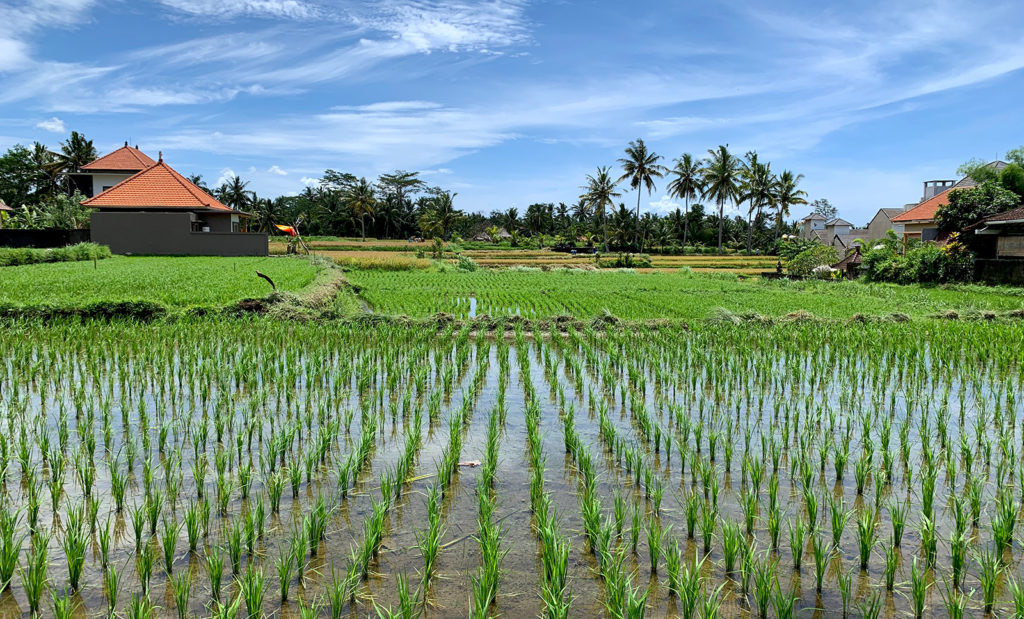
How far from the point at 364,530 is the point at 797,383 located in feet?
16.8

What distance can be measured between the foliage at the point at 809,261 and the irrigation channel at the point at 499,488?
2305cm

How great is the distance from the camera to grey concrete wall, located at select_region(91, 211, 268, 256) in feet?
89.7

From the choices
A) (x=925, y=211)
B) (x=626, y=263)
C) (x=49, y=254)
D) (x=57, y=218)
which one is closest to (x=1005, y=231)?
(x=925, y=211)

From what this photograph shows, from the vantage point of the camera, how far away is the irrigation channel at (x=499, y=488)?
290 centimetres

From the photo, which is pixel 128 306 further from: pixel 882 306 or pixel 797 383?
pixel 882 306

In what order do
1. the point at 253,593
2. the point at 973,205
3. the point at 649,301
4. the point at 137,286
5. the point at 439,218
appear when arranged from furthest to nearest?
the point at 439,218 → the point at 973,205 → the point at 649,301 → the point at 137,286 → the point at 253,593

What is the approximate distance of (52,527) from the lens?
352 cm

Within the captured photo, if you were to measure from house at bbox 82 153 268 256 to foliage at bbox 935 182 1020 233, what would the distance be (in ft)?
86.5

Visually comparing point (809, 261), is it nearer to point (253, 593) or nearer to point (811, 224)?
point (253, 593)

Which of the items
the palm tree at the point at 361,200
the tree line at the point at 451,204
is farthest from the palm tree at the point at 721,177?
the palm tree at the point at 361,200

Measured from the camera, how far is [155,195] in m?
28.9

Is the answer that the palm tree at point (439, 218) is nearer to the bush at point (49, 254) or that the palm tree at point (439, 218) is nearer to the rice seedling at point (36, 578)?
the bush at point (49, 254)

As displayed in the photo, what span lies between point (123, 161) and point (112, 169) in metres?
1.09

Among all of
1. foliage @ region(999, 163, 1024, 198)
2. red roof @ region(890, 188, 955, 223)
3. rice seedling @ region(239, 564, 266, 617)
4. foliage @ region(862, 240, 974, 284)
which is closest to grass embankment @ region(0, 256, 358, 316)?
rice seedling @ region(239, 564, 266, 617)
